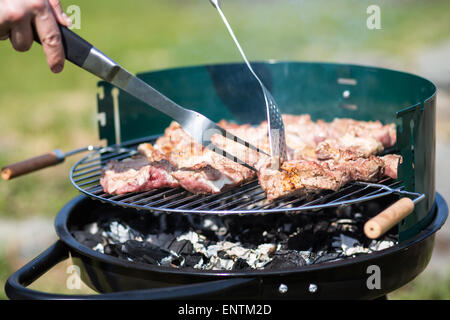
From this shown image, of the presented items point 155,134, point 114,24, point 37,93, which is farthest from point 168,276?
point 114,24

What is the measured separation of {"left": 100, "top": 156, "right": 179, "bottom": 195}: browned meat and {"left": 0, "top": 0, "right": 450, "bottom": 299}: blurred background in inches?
90.4

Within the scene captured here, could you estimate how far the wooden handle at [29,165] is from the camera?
2596 mm

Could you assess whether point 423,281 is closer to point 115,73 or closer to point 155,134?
point 155,134

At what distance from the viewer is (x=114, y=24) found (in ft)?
40.2

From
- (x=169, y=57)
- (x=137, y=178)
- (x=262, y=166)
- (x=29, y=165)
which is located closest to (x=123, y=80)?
(x=137, y=178)

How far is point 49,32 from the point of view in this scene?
192cm

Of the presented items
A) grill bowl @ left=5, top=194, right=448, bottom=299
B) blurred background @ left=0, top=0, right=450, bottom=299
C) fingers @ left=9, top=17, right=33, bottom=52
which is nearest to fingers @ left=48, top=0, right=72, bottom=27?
fingers @ left=9, top=17, right=33, bottom=52

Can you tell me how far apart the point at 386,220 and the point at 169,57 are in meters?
8.30

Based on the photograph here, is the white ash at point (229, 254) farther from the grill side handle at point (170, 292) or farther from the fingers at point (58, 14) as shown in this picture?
the fingers at point (58, 14)

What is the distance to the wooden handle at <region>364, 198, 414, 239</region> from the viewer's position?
173cm

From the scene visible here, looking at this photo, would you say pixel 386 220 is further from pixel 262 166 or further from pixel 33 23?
pixel 33 23

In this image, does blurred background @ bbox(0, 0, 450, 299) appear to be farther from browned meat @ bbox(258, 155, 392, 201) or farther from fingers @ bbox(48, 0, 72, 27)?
fingers @ bbox(48, 0, 72, 27)

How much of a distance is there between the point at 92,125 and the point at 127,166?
467 centimetres

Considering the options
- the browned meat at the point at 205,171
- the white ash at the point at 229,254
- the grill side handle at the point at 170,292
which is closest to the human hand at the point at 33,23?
the browned meat at the point at 205,171
